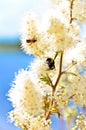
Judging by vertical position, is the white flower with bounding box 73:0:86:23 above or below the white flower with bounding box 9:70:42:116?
above

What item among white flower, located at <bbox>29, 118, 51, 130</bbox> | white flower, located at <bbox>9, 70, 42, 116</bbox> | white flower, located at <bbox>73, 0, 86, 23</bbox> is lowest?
white flower, located at <bbox>29, 118, 51, 130</bbox>

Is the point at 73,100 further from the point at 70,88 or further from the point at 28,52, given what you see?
the point at 28,52

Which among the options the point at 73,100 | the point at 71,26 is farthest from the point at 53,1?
the point at 73,100

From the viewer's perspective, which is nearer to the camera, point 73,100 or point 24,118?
point 24,118

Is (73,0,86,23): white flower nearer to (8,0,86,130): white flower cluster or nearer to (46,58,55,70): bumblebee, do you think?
(8,0,86,130): white flower cluster

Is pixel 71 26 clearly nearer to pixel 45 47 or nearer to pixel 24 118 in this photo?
pixel 45 47

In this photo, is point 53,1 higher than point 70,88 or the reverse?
higher

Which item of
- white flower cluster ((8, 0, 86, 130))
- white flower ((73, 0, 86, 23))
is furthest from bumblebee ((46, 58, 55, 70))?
white flower ((73, 0, 86, 23))

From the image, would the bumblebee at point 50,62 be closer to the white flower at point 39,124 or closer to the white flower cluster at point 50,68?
the white flower cluster at point 50,68
